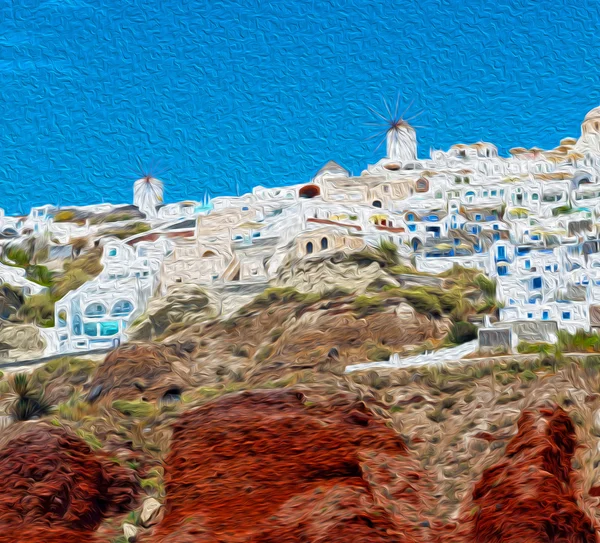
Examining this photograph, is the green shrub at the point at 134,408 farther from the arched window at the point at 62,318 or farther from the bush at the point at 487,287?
the bush at the point at 487,287

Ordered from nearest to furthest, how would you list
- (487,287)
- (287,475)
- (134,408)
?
(287,475) → (134,408) → (487,287)

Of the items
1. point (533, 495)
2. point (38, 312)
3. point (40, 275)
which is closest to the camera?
point (533, 495)

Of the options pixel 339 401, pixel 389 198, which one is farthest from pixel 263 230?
pixel 339 401

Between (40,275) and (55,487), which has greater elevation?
(40,275)

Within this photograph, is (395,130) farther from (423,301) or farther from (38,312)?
(38,312)

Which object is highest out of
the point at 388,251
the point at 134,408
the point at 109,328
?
the point at 388,251

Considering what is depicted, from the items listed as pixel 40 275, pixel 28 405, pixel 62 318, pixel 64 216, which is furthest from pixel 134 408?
pixel 64 216

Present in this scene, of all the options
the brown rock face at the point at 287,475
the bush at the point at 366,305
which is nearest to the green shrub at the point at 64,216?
the brown rock face at the point at 287,475

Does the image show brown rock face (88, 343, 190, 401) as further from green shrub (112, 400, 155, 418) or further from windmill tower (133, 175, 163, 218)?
windmill tower (133, 175, 163, 218)
